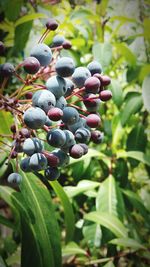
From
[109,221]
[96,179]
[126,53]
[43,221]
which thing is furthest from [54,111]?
[96,179]

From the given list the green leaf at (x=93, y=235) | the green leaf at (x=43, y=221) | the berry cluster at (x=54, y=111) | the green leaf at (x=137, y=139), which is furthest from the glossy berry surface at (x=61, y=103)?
the green leaf at (x=137, y=139)

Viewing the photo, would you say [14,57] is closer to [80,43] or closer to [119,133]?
[80,43]

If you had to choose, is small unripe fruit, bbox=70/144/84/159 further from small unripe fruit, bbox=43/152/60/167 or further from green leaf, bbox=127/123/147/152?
green leaf, bbox=127/123/147/152

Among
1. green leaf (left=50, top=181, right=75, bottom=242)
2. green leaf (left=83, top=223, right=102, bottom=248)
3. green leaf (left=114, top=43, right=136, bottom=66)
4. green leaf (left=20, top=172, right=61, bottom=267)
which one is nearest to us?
green leaf (left=20, top=172, right=61, bottom=267)

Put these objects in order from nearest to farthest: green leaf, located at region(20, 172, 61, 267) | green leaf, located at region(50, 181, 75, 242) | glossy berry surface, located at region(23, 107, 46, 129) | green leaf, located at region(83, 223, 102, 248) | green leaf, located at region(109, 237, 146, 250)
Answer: glossy berry surface, located at region(23, 107, 46, 129), green leaf, located at region(20, 172, 61, 267), green leaf, located at region(50, 181, 75, 242), green leaf, located at region(109, 237, 146, 250), green leaf, located at region(83, 223, 102, 248)

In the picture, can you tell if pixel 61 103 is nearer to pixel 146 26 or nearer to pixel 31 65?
pixel 31 65

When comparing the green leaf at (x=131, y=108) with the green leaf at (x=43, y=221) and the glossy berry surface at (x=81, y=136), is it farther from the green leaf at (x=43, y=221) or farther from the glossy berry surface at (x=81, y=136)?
the glossy berry surface at (x=81, y=136)

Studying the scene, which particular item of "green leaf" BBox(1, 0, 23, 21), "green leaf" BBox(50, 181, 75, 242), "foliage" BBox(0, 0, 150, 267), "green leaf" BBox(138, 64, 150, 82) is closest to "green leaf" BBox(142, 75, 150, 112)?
"foliage" BBox(0, 0, 150, 267)
